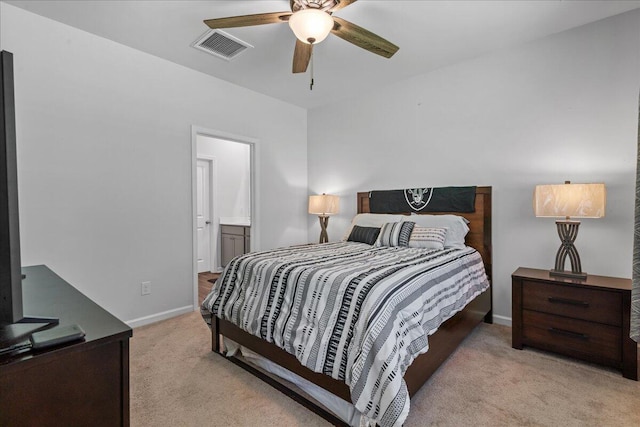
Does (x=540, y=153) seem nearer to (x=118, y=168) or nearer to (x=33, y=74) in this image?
(x=118, y=168)

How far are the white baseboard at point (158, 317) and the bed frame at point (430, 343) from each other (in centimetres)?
100

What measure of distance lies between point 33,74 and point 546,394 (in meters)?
4.21

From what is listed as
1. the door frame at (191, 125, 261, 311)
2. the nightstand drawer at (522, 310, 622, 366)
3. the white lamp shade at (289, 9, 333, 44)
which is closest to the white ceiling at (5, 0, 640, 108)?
the white lamp shade at (289, 9, 333, 44)

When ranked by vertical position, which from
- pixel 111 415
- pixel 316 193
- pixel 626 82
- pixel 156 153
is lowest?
pixel 111 415

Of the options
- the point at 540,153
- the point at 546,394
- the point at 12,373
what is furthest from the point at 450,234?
the point at 12,373

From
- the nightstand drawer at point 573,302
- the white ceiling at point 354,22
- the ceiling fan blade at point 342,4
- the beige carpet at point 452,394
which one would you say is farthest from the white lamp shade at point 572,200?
the ceiling fan blade at point 342,4

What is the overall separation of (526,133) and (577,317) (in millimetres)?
1632

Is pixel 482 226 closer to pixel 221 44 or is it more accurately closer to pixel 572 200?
pixel 572 200

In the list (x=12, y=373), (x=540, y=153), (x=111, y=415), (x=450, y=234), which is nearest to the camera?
(x=12, y=373)

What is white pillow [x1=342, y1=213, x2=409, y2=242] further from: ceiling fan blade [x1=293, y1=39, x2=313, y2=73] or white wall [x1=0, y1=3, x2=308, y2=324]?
white wall [x1=0, y1=3, x2=308, y2=324]

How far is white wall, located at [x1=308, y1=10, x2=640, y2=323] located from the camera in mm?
2473

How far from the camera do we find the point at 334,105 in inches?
175

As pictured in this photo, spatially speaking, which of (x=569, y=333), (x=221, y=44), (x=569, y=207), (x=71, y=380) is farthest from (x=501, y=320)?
(x=221, y=44)

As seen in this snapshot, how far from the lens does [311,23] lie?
74.8 inches
